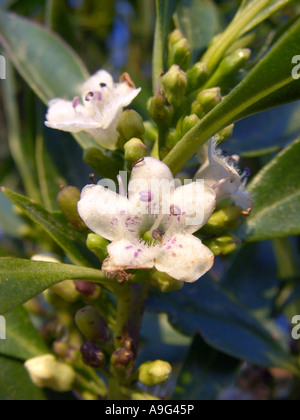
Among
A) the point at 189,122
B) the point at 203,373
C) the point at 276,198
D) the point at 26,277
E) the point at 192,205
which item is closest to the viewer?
the point at 26,277

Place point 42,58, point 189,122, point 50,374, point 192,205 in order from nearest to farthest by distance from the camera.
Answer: point 192,205 < point 189,122 < point 50,374 < point 42,58

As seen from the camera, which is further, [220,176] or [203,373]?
[203,373]

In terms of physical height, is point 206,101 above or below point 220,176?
above

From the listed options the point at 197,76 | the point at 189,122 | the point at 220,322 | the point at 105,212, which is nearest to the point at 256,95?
the point at 189,122

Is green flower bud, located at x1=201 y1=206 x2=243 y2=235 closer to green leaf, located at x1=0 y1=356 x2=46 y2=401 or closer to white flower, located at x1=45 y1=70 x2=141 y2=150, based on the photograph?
white flower, located at x1=45 y1=70 x2=141 y2=150

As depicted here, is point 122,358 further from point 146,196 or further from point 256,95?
point 256,95

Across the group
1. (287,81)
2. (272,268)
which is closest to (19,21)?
(287,81)
